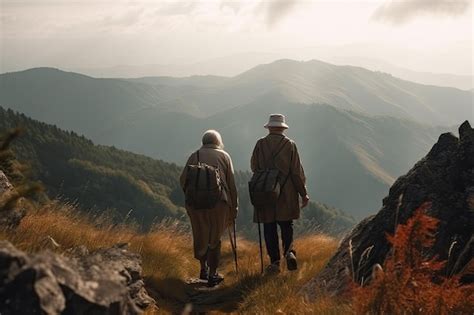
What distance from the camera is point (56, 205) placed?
9922 mm

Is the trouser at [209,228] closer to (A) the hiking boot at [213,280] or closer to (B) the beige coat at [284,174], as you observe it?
(A) the hiking boot at [213,280]

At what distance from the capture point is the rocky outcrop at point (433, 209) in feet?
19.3

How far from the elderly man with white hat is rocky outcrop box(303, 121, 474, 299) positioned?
7.11 ft

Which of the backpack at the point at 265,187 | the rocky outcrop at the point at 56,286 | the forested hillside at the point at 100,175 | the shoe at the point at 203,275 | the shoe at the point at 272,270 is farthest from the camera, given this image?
the forested hillside at the point at 100,175

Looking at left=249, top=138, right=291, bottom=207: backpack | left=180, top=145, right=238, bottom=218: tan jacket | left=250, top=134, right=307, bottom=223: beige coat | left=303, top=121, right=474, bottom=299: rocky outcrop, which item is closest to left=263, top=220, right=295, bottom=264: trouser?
left=250, top=134, right=307, bottom=223: beige coat

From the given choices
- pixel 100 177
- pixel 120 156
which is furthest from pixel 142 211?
pixel 120 156

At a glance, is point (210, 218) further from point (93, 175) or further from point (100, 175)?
point (100, 175)

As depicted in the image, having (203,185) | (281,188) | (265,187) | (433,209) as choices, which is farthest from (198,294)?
(433,209)

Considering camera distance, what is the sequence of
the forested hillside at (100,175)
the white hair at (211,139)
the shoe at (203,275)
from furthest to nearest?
1. the forested hillside at (100,175)
2. the white hair at (211,139)
3. the shoe at (203,275)

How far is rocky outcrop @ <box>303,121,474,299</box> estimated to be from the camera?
232 inches

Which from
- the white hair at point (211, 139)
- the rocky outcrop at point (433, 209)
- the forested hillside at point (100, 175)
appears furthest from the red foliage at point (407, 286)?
the forested hillside at point (100, 175)

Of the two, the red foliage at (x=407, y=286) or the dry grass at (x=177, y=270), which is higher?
the red foliage at (x=407, y=286)

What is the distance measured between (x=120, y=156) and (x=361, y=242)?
17652 centimetres

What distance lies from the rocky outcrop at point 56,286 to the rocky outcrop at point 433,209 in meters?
3.35
